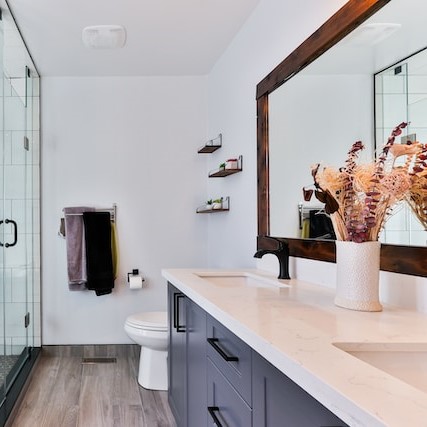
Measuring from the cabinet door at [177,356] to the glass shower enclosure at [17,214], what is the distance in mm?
883

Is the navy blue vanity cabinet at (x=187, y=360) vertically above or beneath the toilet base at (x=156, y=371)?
above

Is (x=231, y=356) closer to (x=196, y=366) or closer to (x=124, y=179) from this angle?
(x=196, y=366)

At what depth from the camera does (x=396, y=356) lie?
2.81ft

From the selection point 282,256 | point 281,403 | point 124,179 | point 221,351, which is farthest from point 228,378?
point 124,179

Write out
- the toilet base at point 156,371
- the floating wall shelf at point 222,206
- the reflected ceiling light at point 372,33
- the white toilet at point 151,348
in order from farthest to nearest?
the floating wall shelf at point 222,206, the toilet base at point 156,371, the white toilet at point 151,348, the reflected ceiling light at point 372,33

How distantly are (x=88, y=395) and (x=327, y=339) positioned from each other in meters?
2.18

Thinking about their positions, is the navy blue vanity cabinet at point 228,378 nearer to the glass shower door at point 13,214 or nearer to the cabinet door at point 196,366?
the cabinet door at point 196,366

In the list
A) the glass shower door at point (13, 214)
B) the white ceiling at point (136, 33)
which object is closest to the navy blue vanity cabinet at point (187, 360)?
the glass shower door at point (13, 214)

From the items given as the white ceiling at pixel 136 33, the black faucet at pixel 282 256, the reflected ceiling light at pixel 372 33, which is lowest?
the black faucet at pixel 282 256

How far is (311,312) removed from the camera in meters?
1.16

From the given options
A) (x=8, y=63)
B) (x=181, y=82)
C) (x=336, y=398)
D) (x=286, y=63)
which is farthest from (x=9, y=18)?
(x=336, y=398)

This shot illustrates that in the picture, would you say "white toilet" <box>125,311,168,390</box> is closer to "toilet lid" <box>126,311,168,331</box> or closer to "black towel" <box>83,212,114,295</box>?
"toilet lid" <box>126,311,168,331</box>

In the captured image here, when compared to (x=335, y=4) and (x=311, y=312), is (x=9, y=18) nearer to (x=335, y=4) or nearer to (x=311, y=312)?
(x=335, y=4)

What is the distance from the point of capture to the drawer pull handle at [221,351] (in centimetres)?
113
